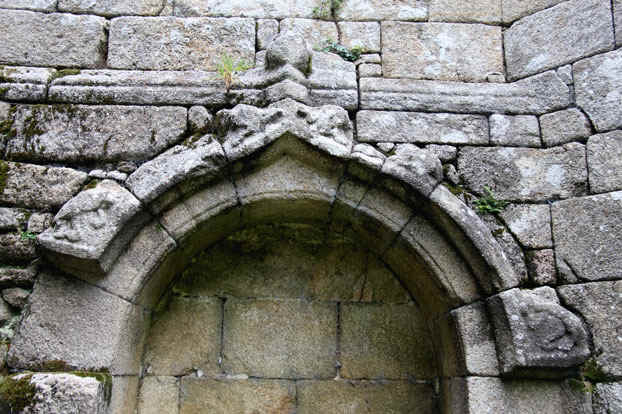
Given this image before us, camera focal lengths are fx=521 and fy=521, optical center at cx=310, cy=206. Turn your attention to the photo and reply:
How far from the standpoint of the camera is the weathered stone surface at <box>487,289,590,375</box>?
8.38 ft

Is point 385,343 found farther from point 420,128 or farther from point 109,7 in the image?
point 109,7

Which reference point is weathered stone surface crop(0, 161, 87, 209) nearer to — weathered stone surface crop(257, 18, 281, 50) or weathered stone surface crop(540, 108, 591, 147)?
weathered stone surface crop(257, 18, 281, 50)

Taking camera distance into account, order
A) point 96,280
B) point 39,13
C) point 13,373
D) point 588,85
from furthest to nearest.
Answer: point 39,13
point 588,85
point 96,280
point 13,373

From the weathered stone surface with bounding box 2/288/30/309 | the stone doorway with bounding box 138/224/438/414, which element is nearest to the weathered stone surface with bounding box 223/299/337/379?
the stone doorway with bounding box 138/224/438/414

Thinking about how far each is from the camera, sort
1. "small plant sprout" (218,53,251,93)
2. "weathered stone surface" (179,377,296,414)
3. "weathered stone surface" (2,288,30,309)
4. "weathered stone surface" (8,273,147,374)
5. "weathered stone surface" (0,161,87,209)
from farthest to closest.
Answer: "weathered stone surface" (179,377,296,414), "small plant sprout" (218,53,251,93), "weathered stone surface" (0,161,87,209), "weathered stone surface" (2,288,30,309), "weathered stone surface" (8,273,147,374)

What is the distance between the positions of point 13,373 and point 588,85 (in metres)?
3.45

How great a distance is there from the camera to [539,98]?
3.11 meters

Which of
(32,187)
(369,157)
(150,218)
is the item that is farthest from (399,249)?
(32,187)

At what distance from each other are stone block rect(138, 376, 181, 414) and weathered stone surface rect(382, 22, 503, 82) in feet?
7.60

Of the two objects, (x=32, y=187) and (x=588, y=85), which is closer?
(x=32, y=187)

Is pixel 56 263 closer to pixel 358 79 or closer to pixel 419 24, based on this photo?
pixel 358 79

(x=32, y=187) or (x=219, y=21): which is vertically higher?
(x=219, y=21)

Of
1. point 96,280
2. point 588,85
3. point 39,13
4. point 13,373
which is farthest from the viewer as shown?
point 39,13

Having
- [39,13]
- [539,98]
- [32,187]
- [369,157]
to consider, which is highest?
[39,13]
